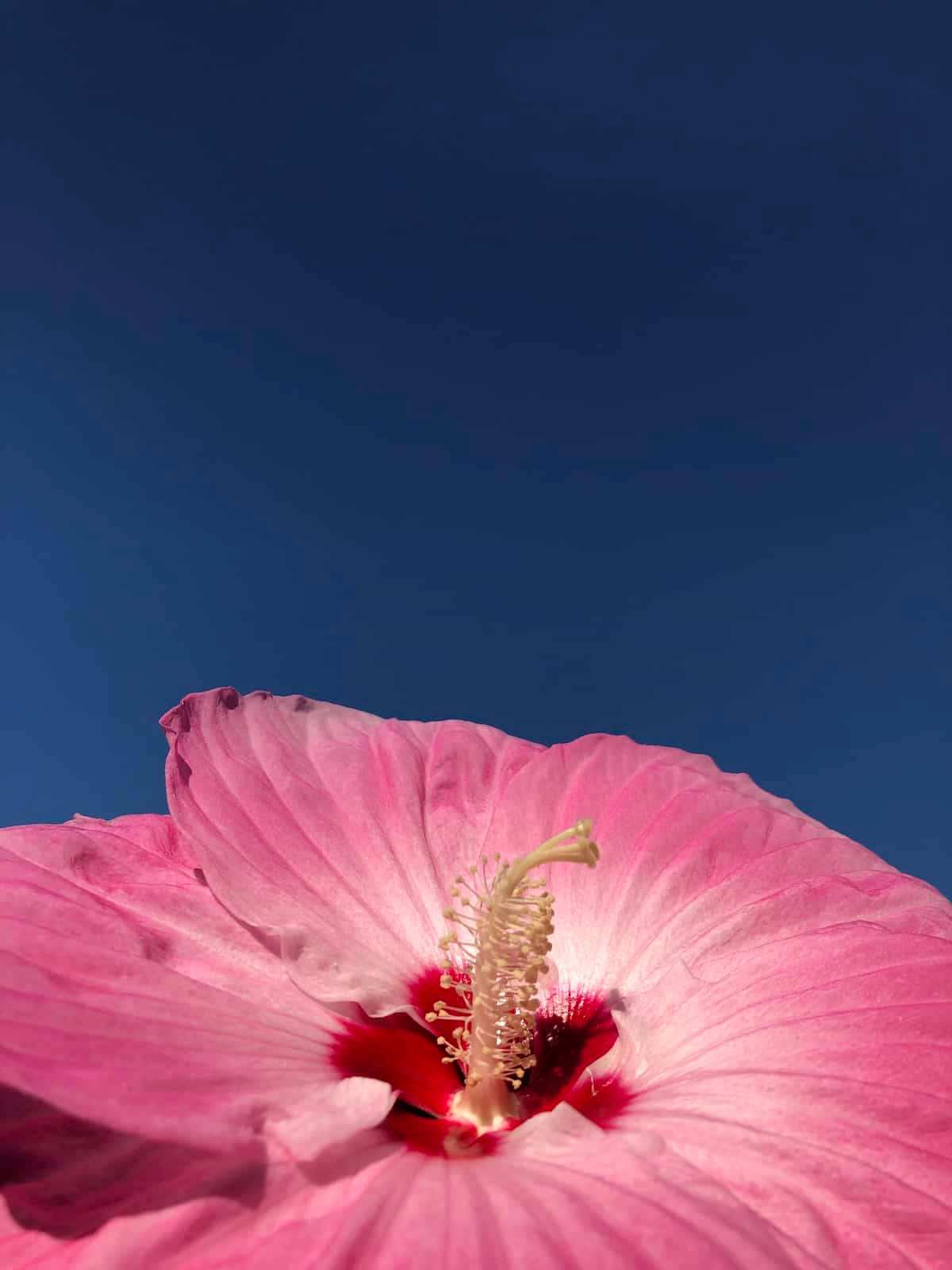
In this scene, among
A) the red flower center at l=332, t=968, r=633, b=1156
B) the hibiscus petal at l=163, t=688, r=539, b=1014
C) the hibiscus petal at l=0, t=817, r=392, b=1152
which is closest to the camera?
the hibiscus petal at l=0, t=817, r=392, b=1152

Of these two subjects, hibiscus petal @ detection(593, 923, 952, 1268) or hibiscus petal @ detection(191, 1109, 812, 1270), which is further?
hibiscus petal @ detection(593, 923, 952, 1268)

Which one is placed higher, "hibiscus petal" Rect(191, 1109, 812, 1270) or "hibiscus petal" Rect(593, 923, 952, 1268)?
"hibiscus petal" Rect(593, 923, 952, 1268)

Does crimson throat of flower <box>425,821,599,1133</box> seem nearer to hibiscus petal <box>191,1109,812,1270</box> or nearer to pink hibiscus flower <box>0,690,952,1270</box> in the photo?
pink hibiscus flower <box>0,690,952,1270</box>

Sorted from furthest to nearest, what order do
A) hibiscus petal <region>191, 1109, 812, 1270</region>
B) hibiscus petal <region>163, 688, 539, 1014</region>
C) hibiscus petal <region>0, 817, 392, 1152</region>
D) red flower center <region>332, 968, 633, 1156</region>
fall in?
hibiscus petal <region>163, 688, 539, 1014</region> → red flower center <region>332, 968, 633, 1156</region> → hibiscus petal <region>0, 817, 392, 1152</region> → hibiscus petal <region>191, 1109, 812, 1270</region>

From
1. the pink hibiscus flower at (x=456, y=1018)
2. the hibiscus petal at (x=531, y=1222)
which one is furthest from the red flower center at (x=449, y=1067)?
the hibiscus petal at (x=531, y=1222)

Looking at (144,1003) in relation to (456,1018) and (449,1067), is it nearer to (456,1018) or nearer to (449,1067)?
(456,1018)

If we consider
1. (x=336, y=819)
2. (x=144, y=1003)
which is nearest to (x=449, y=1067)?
(x=336, y=819)

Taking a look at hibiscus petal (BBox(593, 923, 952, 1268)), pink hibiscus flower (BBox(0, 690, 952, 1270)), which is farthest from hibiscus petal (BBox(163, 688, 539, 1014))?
hibiscus petal (BBox(593, 923, 952, 1268))

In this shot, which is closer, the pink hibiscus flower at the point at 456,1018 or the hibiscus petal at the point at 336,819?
the pink hibiscus flower at the point at 456,1018

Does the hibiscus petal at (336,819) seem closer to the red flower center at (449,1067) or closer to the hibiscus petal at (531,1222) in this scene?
the red flower center at (449,1067)
